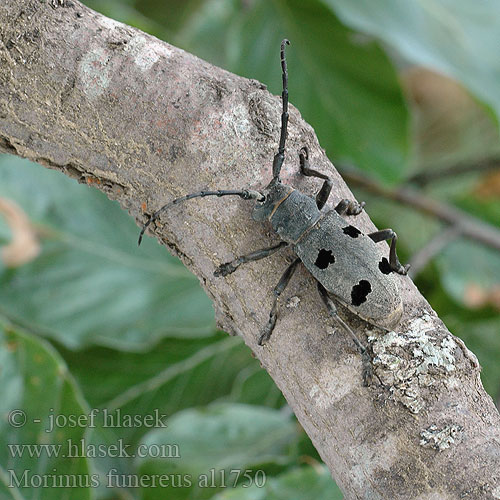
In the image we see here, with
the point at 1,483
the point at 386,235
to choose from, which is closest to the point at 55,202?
the point at 1,483

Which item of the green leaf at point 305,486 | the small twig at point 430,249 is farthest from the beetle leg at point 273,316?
the small twig at point 430,249

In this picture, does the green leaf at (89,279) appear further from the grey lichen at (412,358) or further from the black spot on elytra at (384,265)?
the grey lichen at (412,358)

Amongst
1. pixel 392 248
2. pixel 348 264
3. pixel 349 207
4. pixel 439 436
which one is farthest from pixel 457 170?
pixel 439 436

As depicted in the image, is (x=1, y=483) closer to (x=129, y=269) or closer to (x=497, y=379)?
(x=129, y=269)

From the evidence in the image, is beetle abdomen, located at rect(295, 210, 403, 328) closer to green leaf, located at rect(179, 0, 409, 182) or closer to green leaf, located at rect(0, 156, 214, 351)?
green leaf, located at rect(0, 156, 214, 351)

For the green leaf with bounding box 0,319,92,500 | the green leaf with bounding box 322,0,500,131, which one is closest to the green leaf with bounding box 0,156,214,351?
the green leaf with bounding box 0,319,92,500

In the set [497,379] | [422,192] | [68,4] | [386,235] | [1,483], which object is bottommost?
[1,483]

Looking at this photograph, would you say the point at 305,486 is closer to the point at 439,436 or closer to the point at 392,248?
the point at 392,248

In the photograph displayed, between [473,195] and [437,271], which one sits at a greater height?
[473,195]
